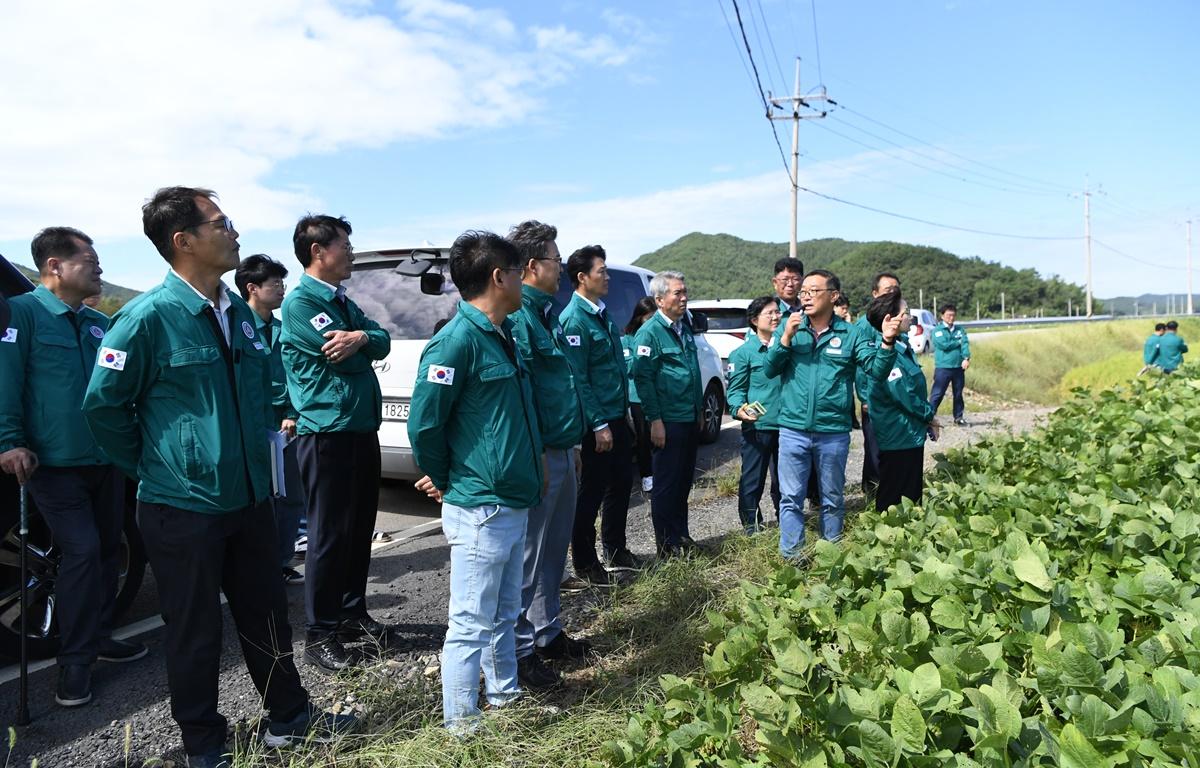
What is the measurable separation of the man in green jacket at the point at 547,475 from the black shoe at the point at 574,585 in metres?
0.84

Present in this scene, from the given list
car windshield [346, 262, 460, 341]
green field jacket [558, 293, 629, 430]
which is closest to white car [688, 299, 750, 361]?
car windshield [346, 262, 460, 341]

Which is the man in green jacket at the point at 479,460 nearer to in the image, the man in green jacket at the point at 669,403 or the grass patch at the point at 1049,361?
the man in green jacket at the point at 669,403

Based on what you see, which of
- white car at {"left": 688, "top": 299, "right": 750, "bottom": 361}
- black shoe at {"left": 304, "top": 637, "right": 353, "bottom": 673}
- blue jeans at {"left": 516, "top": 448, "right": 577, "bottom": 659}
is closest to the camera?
blue jeans at {"left": 516, "top": 448, "right": 577, "bottom": 659}

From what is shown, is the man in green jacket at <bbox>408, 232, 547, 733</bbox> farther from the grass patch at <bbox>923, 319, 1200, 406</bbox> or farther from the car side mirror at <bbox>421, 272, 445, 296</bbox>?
the grass patch at <bbox>923, 319, 1200, 406</bbox>

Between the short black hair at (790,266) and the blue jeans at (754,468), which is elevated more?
the short black hair at (790,266)

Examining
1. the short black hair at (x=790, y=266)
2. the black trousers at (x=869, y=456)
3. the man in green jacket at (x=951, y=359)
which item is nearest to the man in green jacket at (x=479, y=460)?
the black trousers at (x=869, y=456)

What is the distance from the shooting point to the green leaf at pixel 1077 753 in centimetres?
155

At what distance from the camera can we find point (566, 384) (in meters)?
3.71

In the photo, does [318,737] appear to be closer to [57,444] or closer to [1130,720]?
[57,444]

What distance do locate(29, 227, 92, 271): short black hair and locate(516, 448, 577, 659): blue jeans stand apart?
2.42 m

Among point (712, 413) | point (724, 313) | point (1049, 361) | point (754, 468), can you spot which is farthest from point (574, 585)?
point (1049, 361)

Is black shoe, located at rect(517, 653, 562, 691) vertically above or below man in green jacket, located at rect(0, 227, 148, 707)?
below

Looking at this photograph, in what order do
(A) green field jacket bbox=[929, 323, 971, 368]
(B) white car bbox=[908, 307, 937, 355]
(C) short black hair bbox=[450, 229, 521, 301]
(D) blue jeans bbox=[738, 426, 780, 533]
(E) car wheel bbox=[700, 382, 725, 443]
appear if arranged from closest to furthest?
(C) short black hair bbox=[450, 229, 521, 301], (D) blue jeans bbox=[738, 426, 780, 533], (E) car wheel bbox=[700, 382, 725, 443], (A) green field jacket bbox=[929, 323, 971, 368], (B) white car bbox=[908, 307, 937, 355]

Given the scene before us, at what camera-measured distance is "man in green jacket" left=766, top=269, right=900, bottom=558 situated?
4.54 metres
